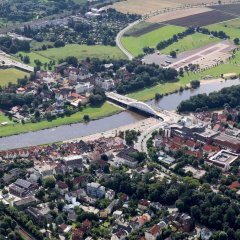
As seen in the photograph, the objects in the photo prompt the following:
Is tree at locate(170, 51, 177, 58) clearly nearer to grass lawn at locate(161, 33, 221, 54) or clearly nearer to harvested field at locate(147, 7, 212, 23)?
grass lawn at locate(161, 33, 221, 54)

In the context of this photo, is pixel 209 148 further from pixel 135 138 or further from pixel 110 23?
pixel 110 23

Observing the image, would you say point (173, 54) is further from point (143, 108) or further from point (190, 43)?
point (143, 108)

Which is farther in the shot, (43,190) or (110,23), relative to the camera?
(110,23)

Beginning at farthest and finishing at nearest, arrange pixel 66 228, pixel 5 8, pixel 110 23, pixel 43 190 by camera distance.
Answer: pixel 5 8 → pixel 110 23 → pixel 43 190 → pixel 66 228

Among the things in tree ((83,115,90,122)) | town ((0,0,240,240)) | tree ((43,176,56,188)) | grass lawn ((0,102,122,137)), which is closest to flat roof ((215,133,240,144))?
town ((0,0,240,240))

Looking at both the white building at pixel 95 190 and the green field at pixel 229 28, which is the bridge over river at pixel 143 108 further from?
the green field at pixel 229 28

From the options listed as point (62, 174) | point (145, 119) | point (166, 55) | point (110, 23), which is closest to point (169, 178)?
point (62, 174)

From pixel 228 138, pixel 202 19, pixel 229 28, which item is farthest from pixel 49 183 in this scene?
pixel 202 19
